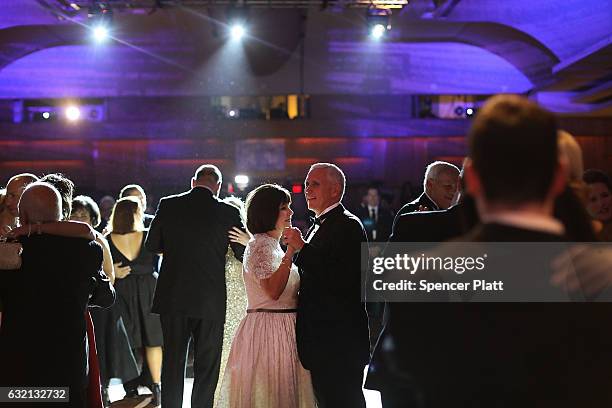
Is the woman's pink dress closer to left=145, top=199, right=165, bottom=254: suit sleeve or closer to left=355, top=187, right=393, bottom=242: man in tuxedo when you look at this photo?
left=145, top=199, right=165, bottom=254: suit sleeve

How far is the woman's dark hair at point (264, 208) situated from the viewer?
325cm

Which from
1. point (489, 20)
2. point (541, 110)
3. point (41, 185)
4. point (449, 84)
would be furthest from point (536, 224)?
point (449, 84)

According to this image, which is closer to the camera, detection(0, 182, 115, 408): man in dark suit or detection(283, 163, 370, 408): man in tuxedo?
detection(0, 182, 115, 408): man in dark suit

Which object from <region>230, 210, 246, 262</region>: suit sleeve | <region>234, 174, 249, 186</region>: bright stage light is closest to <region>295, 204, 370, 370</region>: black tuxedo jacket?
<region>230, 210, 246, 262</region>: suit sleeve

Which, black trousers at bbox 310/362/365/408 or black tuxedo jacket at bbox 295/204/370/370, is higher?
black tuxedo jacket at bbox 295/204/370/370

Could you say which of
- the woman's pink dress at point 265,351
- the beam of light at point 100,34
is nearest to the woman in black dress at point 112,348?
the woman's pink dress at point 265,351

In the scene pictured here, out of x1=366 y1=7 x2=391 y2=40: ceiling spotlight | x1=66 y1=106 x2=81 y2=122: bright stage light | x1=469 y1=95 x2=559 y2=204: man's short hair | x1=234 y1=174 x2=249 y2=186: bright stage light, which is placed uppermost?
x1=366 y1=7 x2=391 y2=40: ceiling spotlight

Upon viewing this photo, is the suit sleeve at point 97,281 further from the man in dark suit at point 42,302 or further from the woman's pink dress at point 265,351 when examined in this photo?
the woman's pink dress at point 265,351

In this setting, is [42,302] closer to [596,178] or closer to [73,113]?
[596,178]

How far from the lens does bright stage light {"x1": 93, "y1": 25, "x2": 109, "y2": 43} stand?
9.43 m

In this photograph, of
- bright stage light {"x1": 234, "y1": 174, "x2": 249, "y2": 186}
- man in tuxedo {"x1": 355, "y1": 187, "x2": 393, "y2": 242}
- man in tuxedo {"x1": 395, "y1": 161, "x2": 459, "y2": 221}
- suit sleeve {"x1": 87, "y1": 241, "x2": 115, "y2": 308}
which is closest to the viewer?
suit sleeve {"x1": 87, "y1": 241, "x2": 115, "y2": 308}

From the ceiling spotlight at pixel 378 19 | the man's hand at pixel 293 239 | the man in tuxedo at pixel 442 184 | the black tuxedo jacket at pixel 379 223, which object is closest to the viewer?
the man's hand at pixel 293 239

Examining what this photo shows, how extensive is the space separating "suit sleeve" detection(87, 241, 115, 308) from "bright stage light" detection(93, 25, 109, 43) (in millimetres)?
6945

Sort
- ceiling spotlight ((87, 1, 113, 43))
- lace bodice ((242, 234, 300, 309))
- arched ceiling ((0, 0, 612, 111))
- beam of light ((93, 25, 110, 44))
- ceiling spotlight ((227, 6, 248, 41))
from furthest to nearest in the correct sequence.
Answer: arched ceiling ((0, 0, 612, 111)) → beam of light ((93, 25, 110, 44)) → ceiling spotlight ((227, 6, 248, 41)) → ceiling spotlight ((87, 1, 113, 43)) → lace bodice ((242, 234, 300, 309))
